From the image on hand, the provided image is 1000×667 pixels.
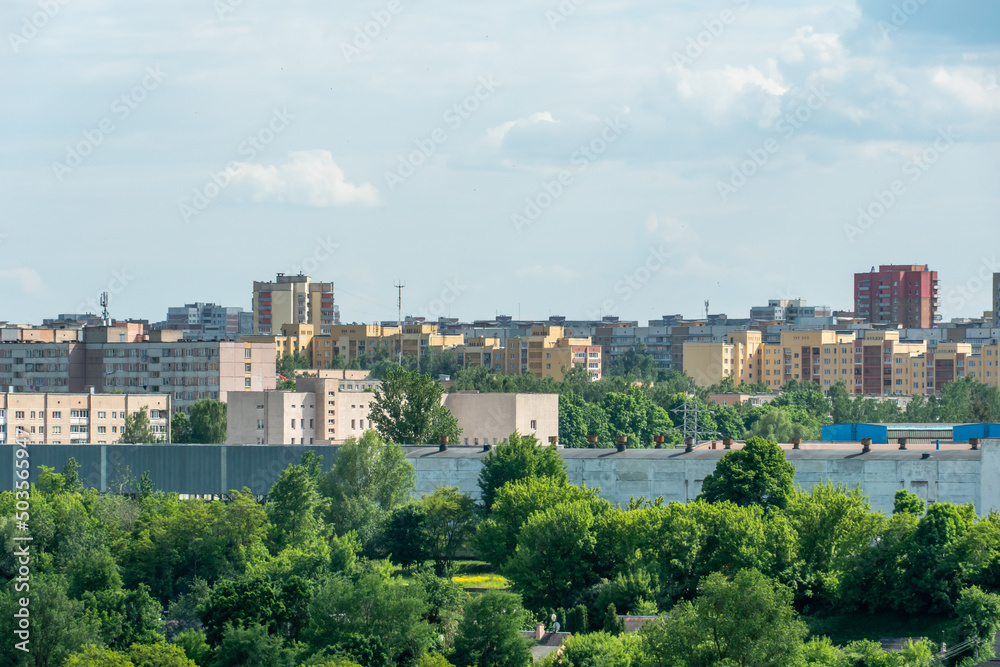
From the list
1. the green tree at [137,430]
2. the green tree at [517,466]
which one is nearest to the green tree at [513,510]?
the green tree at [517,466]

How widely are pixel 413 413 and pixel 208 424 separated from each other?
48.3 ft

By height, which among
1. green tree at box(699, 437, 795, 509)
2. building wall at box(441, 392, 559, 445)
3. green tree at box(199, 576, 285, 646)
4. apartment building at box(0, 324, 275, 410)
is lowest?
green tree at box(199, 576, 285, 646)

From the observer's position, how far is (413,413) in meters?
72.9

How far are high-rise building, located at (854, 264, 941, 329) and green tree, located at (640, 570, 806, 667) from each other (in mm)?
152859

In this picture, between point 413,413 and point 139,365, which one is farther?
point 139,365

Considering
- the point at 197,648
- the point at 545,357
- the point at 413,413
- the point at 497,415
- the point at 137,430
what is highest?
the point at 545,357

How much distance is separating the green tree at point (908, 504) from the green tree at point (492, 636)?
52.8 feet

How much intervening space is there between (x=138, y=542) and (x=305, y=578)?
10.00 meters

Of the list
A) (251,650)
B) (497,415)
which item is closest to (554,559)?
(251,650)

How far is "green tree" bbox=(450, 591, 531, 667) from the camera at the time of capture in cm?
3809

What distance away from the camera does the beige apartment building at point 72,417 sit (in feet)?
269

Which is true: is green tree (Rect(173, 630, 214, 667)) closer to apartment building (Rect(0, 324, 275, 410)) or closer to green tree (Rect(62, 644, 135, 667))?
green tree (Rect(62, 644, 135, 667))

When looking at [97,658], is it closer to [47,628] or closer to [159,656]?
[159,656]

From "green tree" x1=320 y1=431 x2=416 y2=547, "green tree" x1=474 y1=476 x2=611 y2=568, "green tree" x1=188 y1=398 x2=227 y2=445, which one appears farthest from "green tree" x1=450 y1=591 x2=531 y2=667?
"green tree" x1=188 y1=398 x2=227 y2=445
